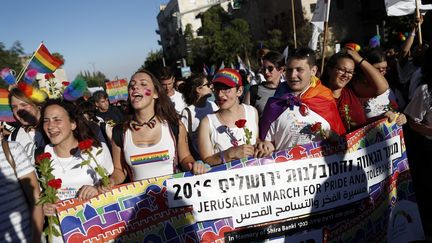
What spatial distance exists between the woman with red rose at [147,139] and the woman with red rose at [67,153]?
0.16 metres

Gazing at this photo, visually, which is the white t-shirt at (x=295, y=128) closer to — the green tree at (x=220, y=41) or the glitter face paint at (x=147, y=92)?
the glitter face paint at (x=147, y=92)

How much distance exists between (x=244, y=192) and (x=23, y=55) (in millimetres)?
37153

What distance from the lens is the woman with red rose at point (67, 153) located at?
2.94 metres

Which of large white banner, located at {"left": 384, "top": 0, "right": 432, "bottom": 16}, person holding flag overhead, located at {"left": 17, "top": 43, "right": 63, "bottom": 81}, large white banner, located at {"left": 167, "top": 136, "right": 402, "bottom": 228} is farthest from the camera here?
large white banner, located at {"left": 384, "top": 0, "right": 432, "bottom": 16}

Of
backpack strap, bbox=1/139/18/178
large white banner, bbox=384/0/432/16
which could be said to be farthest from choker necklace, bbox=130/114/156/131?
large white banner, bbox=384/0/432/16

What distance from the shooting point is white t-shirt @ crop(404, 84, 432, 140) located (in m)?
3.14

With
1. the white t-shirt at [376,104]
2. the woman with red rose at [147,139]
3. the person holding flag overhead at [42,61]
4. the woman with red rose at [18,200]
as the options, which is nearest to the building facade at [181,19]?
the person holding flag overhead at [42,61]

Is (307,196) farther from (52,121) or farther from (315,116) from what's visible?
(52,121)

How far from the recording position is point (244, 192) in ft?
9.47

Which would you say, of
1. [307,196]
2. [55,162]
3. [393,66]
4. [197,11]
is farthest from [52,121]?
[197,11]

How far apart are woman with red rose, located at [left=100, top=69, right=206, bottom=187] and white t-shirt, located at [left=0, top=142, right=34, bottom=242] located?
666 mm

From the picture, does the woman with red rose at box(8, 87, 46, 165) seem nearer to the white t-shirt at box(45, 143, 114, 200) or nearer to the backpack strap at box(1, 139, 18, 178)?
the white t-shirt at box(45, 143, 114, 200)

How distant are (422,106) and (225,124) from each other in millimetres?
1702

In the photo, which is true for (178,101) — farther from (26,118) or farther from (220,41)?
(220,41)
